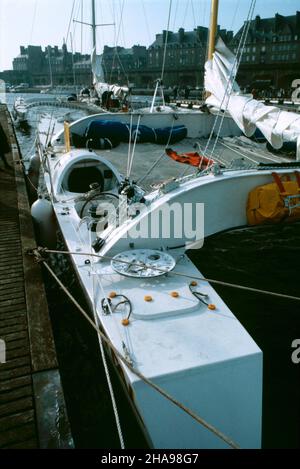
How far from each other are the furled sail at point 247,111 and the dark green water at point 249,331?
1642 millimetres

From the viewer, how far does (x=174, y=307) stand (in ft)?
13.4

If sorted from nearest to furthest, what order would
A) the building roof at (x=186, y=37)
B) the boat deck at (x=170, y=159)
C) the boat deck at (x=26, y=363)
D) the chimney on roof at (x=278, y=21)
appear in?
the boat deck at (x=26, y=363) < the boat deck at (x=170, y=159) < the chimney on roof at (x=278, y=21) < the building roof at (x=186, y=37)

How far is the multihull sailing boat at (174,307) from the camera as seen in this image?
10.6 ft

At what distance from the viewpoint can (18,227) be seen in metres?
7.62

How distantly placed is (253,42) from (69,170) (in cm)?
8257

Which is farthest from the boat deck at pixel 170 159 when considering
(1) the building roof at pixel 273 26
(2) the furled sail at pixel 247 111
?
(1) the building roof at pixel 273 26

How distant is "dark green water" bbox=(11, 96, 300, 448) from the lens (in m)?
4.38

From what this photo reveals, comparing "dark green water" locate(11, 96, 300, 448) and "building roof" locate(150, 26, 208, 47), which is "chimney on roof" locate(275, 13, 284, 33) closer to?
"building roof" locate(150, 26, 208, 47)

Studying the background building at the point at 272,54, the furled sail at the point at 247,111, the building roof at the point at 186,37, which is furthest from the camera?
the building roof at the point at 186,37

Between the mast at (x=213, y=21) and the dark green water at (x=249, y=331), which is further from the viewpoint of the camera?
the mast at (x=213, y=21)

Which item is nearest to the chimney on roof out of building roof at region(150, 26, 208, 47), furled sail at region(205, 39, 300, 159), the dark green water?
building roof at region(150, 26, 208, 47)

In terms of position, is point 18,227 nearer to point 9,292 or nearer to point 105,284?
point 9,292

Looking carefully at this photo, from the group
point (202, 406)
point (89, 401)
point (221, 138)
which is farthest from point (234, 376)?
point (221, 138)

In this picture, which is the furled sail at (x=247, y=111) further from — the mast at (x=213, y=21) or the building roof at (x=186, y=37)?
the building roof at (x=186, y=37)
